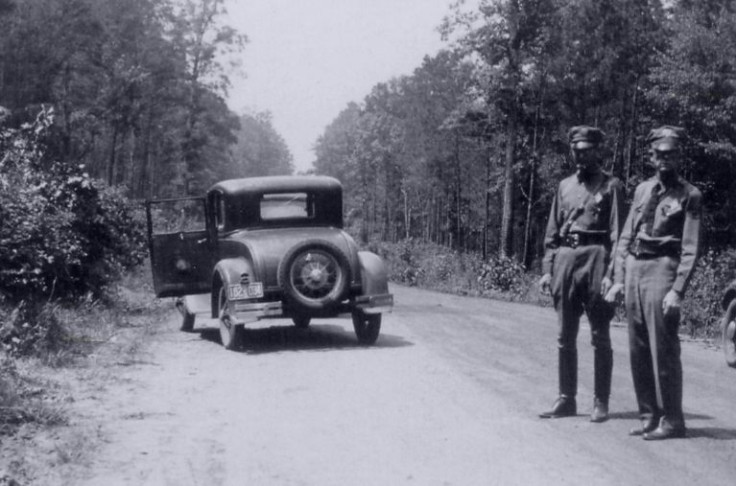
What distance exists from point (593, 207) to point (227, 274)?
18.8ft

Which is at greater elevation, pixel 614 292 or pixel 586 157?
pixel 586 157

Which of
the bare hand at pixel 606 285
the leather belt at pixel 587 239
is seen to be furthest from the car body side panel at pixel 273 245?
the bare hand at pixel 606 285

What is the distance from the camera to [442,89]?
49188mm

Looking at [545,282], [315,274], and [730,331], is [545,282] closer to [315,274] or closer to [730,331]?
[730,331]

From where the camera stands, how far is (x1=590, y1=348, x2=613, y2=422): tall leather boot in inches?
260

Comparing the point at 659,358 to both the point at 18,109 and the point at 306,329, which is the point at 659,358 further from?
the point at 18,109

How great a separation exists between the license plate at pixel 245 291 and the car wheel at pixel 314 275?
0.97 feet

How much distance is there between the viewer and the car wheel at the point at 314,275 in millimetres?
10906

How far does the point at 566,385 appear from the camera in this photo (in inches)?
269

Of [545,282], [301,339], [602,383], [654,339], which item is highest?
[545,282]

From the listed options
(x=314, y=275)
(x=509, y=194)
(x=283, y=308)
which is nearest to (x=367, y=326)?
(x=314, y=275)

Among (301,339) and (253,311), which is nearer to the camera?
(253,311)

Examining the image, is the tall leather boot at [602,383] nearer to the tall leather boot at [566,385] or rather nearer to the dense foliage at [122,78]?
the tall leather boot at [566,385]

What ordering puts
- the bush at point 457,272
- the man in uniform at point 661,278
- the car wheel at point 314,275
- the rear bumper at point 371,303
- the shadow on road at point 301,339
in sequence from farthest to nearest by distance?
the bush at point 457,272
the shadow on road at point 301,339
the rear bumper at point 371,303
the car wheel at point 314,275
the man in uniform at point 661,278
